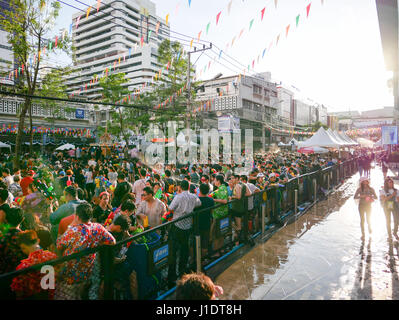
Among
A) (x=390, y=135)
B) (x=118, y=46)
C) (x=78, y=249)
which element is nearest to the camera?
(x=78, y=249)

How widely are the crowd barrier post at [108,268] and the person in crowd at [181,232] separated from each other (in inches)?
Result: 51.9

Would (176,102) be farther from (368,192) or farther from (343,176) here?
(368,192)

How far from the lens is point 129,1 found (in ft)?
290

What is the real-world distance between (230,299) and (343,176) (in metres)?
17.3

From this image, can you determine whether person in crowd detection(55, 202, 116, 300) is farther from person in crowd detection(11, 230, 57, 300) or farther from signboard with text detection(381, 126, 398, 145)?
signboard with text detection(381, 126, 398, 145)

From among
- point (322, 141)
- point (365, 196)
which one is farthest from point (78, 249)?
point (322, 141)

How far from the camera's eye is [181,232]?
4.79m

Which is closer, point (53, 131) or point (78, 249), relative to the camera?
point (78, 249)

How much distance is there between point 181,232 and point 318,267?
9.42 feet

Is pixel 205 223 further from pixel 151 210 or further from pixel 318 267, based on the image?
pixel 318 267

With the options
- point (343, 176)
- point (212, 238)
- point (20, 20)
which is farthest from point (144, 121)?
point (212, 238)

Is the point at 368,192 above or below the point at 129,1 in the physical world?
below

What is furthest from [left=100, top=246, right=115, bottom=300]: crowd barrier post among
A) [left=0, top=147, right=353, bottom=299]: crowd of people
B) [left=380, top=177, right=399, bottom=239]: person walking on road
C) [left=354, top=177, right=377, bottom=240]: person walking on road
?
[left=380, top=177, right=399, bottom=239]: person walking on road

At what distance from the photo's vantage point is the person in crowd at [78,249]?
9.52ft
